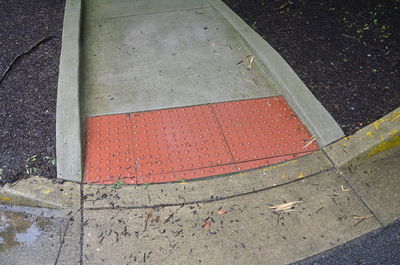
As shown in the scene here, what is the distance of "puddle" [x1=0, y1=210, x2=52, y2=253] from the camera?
282cm

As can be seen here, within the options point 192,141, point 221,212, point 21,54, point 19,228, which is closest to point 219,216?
point 221,212

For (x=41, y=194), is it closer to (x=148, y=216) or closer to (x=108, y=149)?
(x=108, y=149)

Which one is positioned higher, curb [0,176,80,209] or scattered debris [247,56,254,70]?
scattered debris [247,56,254,70]

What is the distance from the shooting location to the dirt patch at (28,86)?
3.25 meters

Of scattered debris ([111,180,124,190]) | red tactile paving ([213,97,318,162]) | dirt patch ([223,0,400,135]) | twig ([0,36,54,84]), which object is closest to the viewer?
scattered debris ([111,180,124,190])

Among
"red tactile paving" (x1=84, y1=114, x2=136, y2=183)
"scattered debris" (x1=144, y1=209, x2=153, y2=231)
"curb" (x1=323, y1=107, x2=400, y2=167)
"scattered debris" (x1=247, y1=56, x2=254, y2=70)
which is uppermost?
"curb" (x1=323, y1=107, x2=400, y2=167)

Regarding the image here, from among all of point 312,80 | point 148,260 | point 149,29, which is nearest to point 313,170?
point 312,80

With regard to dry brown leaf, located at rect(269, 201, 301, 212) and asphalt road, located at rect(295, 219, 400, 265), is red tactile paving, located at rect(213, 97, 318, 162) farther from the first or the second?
asphalt road, located at rect(295, 219, 400, 265)

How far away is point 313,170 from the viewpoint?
3.28 metres

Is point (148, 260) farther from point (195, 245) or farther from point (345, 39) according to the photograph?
point (345, 39)

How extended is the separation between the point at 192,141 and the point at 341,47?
215cm

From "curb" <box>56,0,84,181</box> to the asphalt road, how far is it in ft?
6.25

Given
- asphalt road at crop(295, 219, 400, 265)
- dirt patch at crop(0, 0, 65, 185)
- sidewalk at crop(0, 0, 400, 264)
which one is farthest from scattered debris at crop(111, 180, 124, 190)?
asphalt road at crop(295, 219, 400, 265)

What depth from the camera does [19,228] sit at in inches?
115
